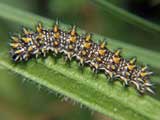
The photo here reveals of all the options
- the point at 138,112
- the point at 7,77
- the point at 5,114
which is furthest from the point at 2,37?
the point at 138,112

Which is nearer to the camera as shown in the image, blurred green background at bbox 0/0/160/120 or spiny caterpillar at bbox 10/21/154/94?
spiny caterpillar at bbox 10/21/154/94

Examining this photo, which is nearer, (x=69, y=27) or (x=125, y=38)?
(x=69, y=27)

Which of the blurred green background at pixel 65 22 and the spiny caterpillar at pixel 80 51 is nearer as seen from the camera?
the spiny caterpillar at pixel 80 51

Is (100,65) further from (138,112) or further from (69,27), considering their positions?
(138,112)
